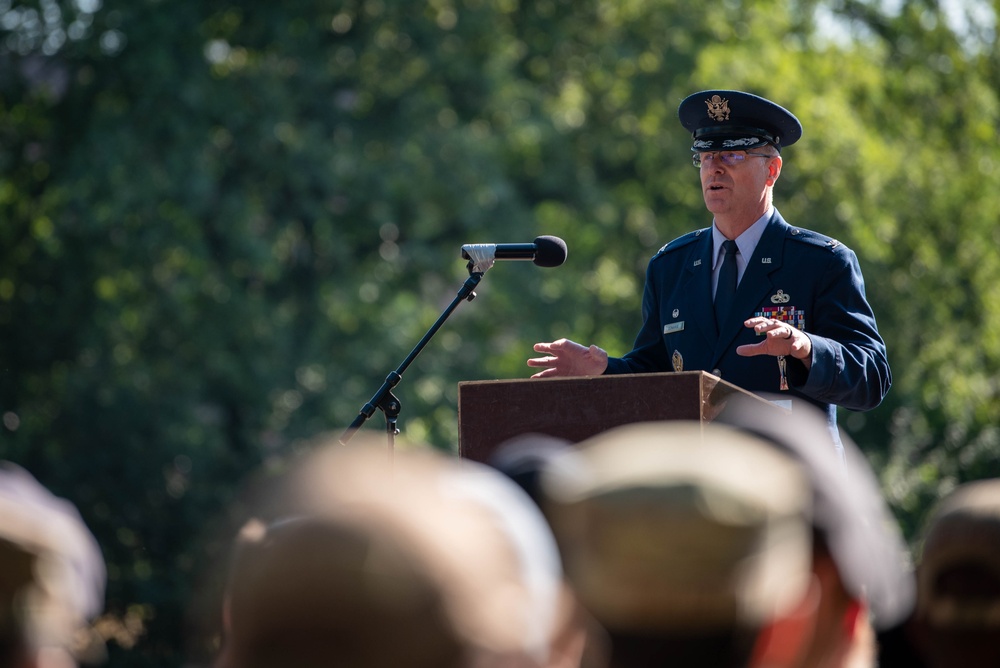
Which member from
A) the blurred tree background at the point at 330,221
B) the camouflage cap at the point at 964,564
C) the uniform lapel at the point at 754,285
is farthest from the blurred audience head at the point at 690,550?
the blurred tree background at the point at 330,221

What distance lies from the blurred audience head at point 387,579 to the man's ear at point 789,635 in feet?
0.70

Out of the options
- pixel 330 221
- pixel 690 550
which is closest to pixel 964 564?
pixel 690 550

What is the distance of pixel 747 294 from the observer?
15.1 feet

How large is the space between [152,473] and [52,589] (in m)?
13.6

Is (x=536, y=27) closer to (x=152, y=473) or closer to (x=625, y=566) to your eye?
(x=152, y=473)

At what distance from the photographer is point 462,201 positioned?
48.0 ft

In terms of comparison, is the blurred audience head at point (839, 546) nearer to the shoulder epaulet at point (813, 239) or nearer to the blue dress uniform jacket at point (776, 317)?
the blue dress uniform jacket at point (776, 317)

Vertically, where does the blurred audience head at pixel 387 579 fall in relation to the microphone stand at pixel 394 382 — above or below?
above

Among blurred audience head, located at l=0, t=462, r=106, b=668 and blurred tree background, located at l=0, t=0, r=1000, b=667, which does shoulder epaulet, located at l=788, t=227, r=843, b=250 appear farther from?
blurred tree background, located at l=0, t=0, r=1000, b=667

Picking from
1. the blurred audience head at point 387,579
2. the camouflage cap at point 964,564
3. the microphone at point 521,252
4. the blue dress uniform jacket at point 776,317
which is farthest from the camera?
the microphone at point 521,252

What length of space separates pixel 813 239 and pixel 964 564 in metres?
3.01

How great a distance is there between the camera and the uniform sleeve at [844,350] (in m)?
4.03

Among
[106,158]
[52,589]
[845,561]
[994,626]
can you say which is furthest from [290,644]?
[106,158]

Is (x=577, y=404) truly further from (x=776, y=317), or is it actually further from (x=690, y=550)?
(x=690, y=550)
